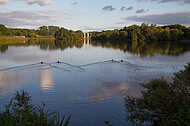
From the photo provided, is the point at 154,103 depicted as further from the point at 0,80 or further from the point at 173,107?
the point at 0,80

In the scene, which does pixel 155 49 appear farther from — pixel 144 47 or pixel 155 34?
pixel 155 34

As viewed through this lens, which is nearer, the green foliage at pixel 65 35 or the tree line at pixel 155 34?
the tree line at pixel 155 34

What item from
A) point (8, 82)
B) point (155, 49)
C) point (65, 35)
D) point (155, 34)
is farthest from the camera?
point (65, 35)

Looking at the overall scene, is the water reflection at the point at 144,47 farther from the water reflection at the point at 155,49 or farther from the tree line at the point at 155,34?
the tree line at the point at 155,34

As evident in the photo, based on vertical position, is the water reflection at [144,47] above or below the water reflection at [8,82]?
above

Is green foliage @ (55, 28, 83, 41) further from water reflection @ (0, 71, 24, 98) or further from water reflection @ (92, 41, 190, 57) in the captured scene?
water reflection @ (0, 71, 24, 98)

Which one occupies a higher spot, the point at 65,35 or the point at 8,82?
the point at 65,35

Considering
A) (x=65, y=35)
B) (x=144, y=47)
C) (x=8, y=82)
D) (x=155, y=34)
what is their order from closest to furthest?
(x=8, y=82) → (x=144, y=47) → (x=155, y=34) → (x=65, y=35)

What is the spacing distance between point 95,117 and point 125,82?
5.07m

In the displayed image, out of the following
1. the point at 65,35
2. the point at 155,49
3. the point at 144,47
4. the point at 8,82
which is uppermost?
the point at 65,35

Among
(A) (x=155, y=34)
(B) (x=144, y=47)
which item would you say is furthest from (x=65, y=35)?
(B) (x=144, y=47)

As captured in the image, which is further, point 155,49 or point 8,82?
point 155,49

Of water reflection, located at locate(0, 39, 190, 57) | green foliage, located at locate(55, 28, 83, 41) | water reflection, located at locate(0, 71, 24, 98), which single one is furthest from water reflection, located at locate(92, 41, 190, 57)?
green foliage, located at locate(55, 28, 83, 41)

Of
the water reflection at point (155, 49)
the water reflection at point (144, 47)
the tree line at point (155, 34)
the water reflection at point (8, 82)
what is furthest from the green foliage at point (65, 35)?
the water reflection at point (8, 82)
